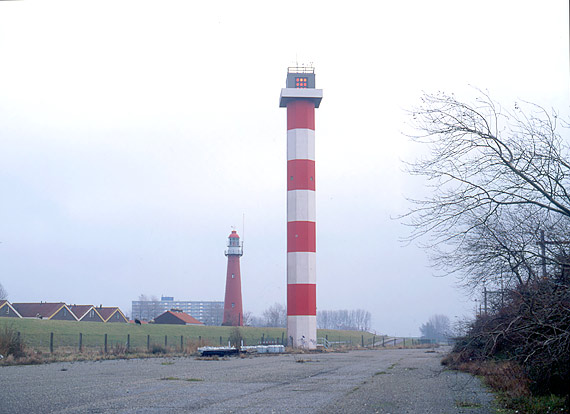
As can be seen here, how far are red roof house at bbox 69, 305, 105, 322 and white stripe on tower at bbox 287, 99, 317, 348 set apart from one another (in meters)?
34.0

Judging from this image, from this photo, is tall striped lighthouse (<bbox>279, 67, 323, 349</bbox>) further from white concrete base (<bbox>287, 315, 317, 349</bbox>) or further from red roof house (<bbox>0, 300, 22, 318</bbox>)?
red roof house (<bbox>0, 300, 22, 318</bbox>)

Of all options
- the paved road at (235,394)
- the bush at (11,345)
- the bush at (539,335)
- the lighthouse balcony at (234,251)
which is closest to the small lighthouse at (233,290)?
the lighthouse balcony at (234,251)

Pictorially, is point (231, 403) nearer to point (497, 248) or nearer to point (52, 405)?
point (52, 405)

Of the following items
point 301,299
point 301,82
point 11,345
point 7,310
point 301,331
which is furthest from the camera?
point 7,310

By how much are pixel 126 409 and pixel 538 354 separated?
655cm

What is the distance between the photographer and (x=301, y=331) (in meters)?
39.3

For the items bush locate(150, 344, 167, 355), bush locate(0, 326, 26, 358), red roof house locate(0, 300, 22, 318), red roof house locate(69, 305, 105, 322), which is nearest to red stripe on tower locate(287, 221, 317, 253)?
bush locate(150, 344, 167, 355)

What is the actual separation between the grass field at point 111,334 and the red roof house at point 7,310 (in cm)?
1082

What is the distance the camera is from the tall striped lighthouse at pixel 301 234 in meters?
39.4

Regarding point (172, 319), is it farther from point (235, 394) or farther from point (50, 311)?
point (235, 394)

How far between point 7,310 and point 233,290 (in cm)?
2269

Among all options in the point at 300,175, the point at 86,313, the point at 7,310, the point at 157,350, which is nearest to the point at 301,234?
the point at 300,175

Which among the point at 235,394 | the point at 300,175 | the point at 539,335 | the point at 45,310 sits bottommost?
the point at 235,394

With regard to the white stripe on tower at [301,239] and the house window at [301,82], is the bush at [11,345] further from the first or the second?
the house window at [301,82]
